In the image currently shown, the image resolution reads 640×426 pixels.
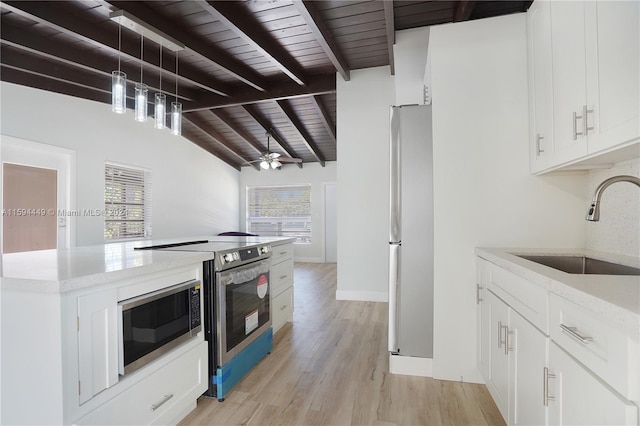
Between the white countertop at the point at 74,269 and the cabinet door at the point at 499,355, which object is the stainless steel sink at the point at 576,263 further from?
the white countertop at the point at 74,269

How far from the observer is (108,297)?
1268mm

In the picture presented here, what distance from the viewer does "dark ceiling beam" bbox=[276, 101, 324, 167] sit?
530 centimetres

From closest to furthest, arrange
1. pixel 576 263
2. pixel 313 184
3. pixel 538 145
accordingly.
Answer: pixel 576 263
pixel 538 145
pixel 313 184

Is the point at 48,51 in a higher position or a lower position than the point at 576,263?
higher

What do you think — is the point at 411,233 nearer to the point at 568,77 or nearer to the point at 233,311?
the point at 568,77

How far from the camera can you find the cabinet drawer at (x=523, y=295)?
1.18 m

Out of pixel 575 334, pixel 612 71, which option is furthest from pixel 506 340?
pixel 612 71

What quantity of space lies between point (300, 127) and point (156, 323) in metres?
5.05

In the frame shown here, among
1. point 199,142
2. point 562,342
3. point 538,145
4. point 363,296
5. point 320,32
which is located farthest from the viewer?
point 199,142

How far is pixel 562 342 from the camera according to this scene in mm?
1045

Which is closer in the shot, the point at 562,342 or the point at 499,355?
the point at 562,342

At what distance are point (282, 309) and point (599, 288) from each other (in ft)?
8.65

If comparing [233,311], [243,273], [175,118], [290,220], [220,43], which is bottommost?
[233,311]

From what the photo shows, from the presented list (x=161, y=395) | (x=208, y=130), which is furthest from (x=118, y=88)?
(x=208, y=130)
